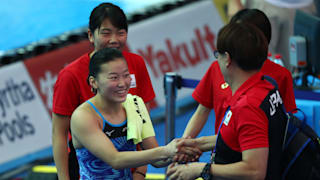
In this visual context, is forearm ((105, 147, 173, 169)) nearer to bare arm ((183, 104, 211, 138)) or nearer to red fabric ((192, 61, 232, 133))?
red fabric ((192, 61, 232, 133))

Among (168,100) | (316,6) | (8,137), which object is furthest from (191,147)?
(316,6)

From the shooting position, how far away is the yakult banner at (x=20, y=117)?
593 centimetres

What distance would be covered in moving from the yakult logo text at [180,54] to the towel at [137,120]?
3.87m

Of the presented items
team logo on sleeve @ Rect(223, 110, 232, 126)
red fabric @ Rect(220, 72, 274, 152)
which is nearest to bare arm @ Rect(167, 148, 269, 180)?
red fabric @ Rect(220, 72, 274, 152)

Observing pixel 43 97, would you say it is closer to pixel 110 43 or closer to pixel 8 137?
pixel 8 137

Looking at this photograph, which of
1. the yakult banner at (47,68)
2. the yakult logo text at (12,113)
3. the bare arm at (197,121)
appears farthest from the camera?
the yakult banner at (47,68)

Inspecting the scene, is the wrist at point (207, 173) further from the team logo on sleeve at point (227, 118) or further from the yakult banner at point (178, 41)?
the yakult banner at point (178, 41)

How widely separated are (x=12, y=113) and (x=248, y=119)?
3986 mm

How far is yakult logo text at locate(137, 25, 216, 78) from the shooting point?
23.0 feet

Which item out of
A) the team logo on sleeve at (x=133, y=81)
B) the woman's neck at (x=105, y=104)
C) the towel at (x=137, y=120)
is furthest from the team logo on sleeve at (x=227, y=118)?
the team logo on sleeve at (x=133, y=81)

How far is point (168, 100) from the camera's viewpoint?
4711mm

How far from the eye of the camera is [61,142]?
3.23 meters

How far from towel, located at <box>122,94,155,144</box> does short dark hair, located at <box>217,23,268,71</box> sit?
0.62m

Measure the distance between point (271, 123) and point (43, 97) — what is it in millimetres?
4079
